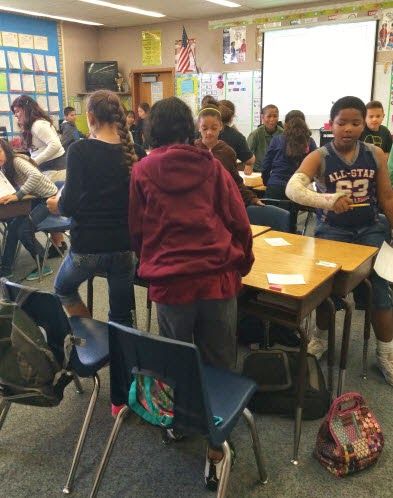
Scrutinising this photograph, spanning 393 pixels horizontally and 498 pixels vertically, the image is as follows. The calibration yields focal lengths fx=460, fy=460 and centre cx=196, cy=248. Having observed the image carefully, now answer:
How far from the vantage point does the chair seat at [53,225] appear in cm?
370

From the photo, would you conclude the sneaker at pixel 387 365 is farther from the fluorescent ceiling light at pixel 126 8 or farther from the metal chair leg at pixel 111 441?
the fluorescent ceiling light at pixel 126 8

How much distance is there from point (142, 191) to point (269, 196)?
8.58ft

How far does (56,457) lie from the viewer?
184 centimetres

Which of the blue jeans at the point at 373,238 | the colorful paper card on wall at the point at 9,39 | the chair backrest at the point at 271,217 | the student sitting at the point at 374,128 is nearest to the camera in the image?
the blue jeans at the point at 373,238

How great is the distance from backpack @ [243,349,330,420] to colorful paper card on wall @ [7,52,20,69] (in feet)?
23.6

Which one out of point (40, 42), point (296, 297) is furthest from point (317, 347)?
point (40, 42)

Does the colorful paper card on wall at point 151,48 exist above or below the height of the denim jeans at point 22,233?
above

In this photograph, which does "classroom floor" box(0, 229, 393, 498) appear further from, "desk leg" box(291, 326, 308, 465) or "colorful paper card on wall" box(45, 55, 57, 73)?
"colorful paper card on wall" box(45, 55, 57, 73)

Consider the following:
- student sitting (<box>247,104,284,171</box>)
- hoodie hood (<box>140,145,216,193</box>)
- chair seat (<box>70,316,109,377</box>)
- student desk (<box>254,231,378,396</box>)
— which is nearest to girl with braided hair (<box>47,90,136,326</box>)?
chair seat (<box>70,316,109,377</box>)

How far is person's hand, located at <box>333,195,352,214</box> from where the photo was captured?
6.72 feet

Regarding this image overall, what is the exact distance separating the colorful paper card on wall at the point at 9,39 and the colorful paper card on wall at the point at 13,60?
13 cm

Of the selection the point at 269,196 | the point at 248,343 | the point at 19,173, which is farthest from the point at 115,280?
the point at 269,196

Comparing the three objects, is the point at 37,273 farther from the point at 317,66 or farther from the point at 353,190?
the point at 317,66

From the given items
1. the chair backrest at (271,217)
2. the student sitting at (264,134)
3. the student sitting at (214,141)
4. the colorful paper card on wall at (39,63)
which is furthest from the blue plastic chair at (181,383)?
the colorful paper card on wall at (39,63)
